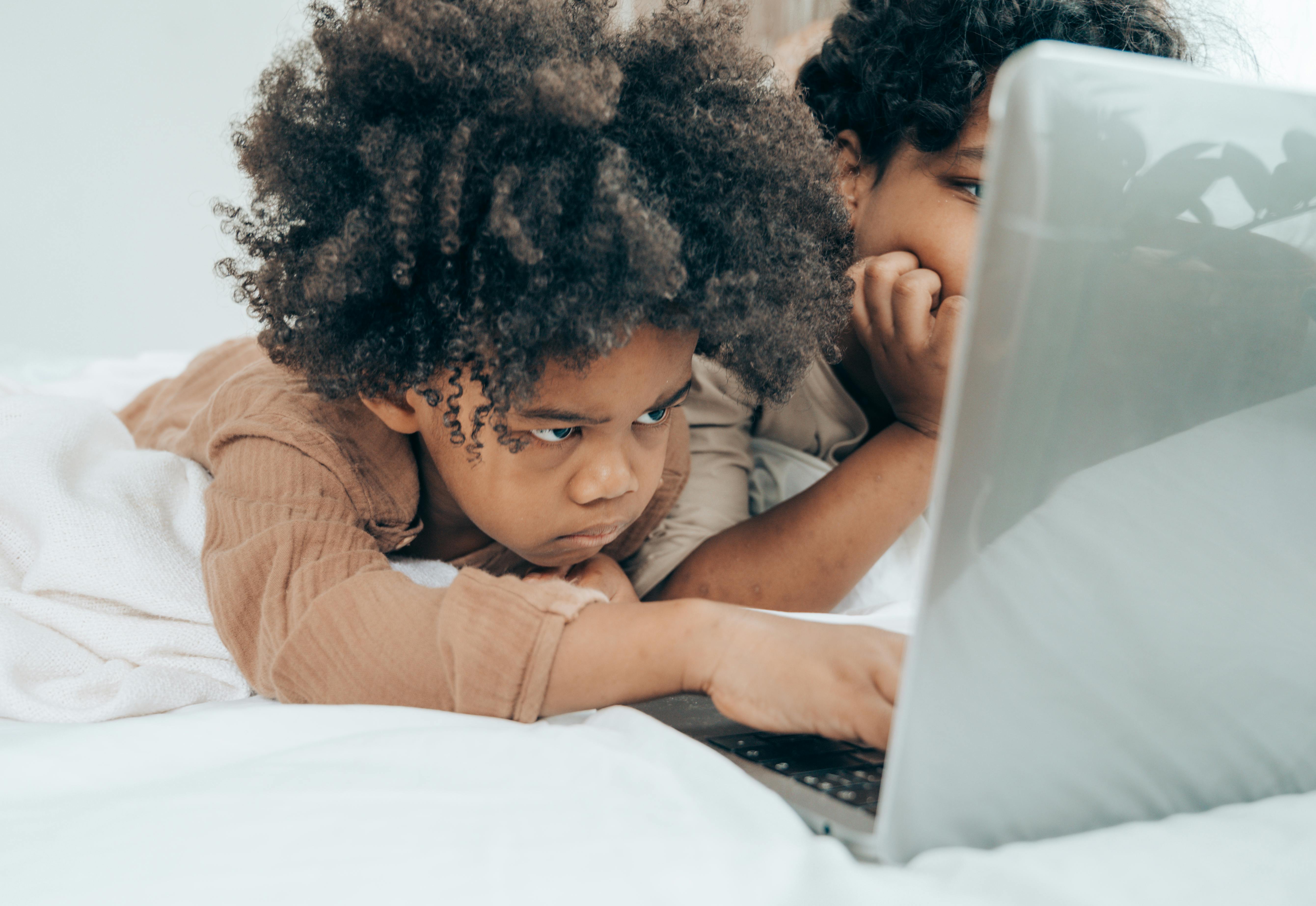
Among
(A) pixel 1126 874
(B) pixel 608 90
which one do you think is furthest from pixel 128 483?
(A) pixel 1126 874

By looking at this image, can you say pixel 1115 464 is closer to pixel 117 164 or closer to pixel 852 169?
pixel 852 169

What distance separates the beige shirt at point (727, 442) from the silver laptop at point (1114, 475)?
1.78ft

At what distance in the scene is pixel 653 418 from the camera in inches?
30.0

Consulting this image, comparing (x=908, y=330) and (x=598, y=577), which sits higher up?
(x=908, y=330)

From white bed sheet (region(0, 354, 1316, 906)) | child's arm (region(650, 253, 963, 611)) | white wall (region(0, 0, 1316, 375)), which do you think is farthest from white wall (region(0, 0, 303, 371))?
white bed sheet (region(0, 354, 1316, 906))

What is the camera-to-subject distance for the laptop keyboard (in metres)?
0.47

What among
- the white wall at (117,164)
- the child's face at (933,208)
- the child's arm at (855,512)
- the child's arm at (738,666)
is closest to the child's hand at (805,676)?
the child's arm at (738,666)

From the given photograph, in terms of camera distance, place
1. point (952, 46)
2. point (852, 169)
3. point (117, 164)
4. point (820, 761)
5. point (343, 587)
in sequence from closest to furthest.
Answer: point (820, 761)
point (343, 587)
point (952, 46)
point (852, 169)
point (117, 164)

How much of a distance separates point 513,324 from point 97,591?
0.44 metres

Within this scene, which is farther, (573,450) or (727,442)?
(727,442)

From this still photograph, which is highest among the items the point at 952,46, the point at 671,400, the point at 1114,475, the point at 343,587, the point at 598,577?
the point at 952,46

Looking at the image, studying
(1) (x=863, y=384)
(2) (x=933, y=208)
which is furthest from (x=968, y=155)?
(1) (x=863, y=384)

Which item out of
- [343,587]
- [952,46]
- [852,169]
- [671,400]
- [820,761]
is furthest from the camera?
[852,169]

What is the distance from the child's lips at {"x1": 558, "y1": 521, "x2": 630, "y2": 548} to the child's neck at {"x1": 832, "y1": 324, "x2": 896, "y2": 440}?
40 cm
